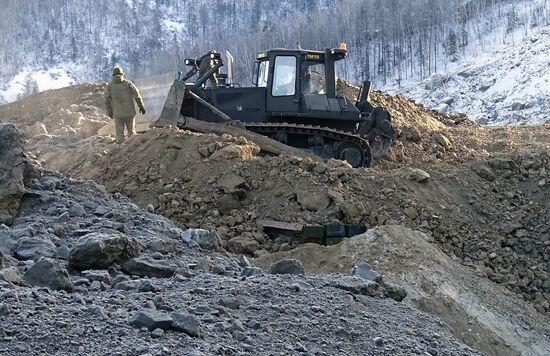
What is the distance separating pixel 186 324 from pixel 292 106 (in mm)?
9551

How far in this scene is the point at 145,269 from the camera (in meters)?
5.07

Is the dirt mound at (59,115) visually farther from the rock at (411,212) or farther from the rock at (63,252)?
the rock at (63,252)

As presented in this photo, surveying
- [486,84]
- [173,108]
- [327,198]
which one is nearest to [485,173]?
[327,198]

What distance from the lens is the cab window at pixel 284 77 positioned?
13.0m

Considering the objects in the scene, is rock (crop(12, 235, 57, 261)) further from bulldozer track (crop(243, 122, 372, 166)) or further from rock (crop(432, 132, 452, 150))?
rock (crop(432, 132, 452, 150))

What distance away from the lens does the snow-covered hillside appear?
134ft

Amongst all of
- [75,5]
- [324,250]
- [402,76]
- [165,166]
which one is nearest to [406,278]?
[324,250]

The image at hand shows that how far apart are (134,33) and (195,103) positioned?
84.1 meters

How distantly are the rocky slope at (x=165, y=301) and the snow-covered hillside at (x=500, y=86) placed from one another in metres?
32.9

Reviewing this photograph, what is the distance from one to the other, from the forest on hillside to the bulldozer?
41.0 meters

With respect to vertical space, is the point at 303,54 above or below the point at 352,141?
above

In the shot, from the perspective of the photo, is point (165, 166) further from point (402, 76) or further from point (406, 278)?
point (402, 76)

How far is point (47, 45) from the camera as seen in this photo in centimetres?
8975

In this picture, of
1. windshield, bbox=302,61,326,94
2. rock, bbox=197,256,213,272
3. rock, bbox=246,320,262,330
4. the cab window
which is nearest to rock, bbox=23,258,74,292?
rock, bbox=246,320,262,330
